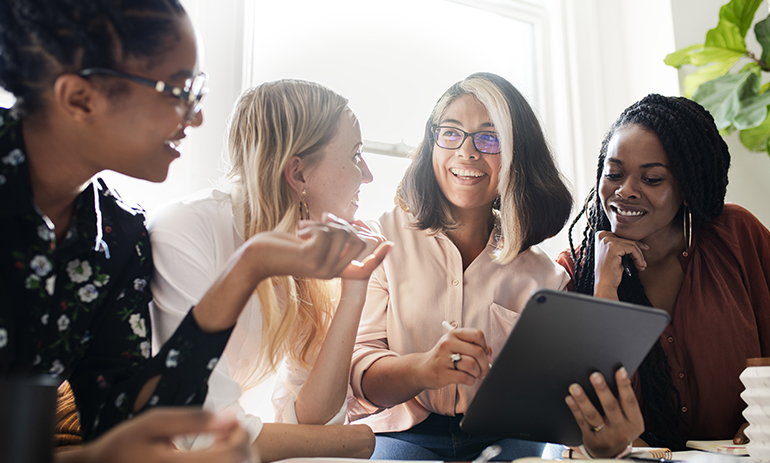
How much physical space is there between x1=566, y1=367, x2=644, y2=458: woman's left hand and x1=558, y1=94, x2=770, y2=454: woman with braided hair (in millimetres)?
444

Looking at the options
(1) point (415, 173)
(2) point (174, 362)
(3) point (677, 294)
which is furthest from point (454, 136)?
(2) point (174, 362)

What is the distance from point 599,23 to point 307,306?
2187mm

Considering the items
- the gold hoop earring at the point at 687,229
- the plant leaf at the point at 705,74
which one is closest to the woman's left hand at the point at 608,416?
the gold hoop earring at the point at 687,229

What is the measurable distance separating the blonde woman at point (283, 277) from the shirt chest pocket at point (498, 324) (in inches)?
14.7

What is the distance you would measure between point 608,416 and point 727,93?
176 cm

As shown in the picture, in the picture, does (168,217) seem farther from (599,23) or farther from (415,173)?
(599,23)

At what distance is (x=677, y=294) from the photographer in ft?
5.11

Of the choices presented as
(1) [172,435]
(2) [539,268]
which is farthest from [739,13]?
(1) [172,435]

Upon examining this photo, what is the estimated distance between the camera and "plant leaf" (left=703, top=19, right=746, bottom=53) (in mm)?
2277

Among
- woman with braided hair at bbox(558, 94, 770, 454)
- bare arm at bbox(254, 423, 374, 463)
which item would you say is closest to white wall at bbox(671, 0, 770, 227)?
woman with braided hair at bbox(558, 94, 770, 454)

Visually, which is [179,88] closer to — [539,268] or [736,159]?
[539,268]

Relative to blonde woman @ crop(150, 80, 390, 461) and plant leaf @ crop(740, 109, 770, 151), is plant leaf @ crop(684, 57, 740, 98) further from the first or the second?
blonde woman @ crop(150, 80, 390, 461)

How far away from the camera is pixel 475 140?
153 centimetres

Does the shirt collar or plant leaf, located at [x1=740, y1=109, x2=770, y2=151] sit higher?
plant leaf, located at [x1=740, y1=109, x2=770, y2=151]
